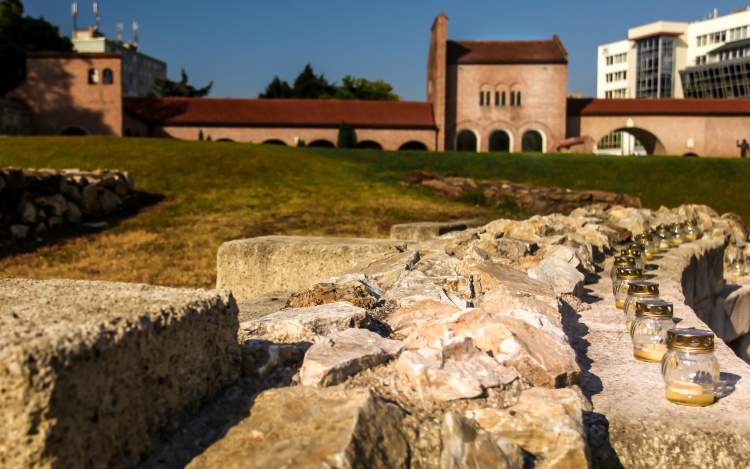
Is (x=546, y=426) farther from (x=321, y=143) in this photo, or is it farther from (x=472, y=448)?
(x=321, y=143)

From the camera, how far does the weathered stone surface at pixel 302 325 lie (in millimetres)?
1852

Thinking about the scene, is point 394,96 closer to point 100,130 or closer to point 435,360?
point 100,130

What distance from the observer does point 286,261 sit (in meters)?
3.94

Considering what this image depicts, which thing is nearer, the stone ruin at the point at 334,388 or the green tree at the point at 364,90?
the stone ruin at the point at 334,388

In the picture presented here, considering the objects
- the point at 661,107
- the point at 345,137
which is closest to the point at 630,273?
the point at 345,137

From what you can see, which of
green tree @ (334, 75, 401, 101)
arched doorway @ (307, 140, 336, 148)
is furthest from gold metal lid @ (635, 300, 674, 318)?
green tree @ (334, 75, 401, 101)

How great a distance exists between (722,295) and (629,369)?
452cm

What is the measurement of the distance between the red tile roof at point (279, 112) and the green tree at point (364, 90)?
17.8 metres

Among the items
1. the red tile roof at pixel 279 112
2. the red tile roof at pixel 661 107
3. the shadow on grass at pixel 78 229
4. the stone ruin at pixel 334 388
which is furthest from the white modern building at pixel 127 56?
the stone ruin at pixel 334 388

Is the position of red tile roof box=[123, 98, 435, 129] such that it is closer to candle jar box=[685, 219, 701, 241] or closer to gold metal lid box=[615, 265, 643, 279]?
candle jar box=[685, 219, 701, 241]

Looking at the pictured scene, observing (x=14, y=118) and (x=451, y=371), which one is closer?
(x=451, y=371)

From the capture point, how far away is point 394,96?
5181cm

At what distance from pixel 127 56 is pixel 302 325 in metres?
79.6

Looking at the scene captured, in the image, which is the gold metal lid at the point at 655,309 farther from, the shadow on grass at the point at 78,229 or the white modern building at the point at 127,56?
the white modern building at the point at 127,56
